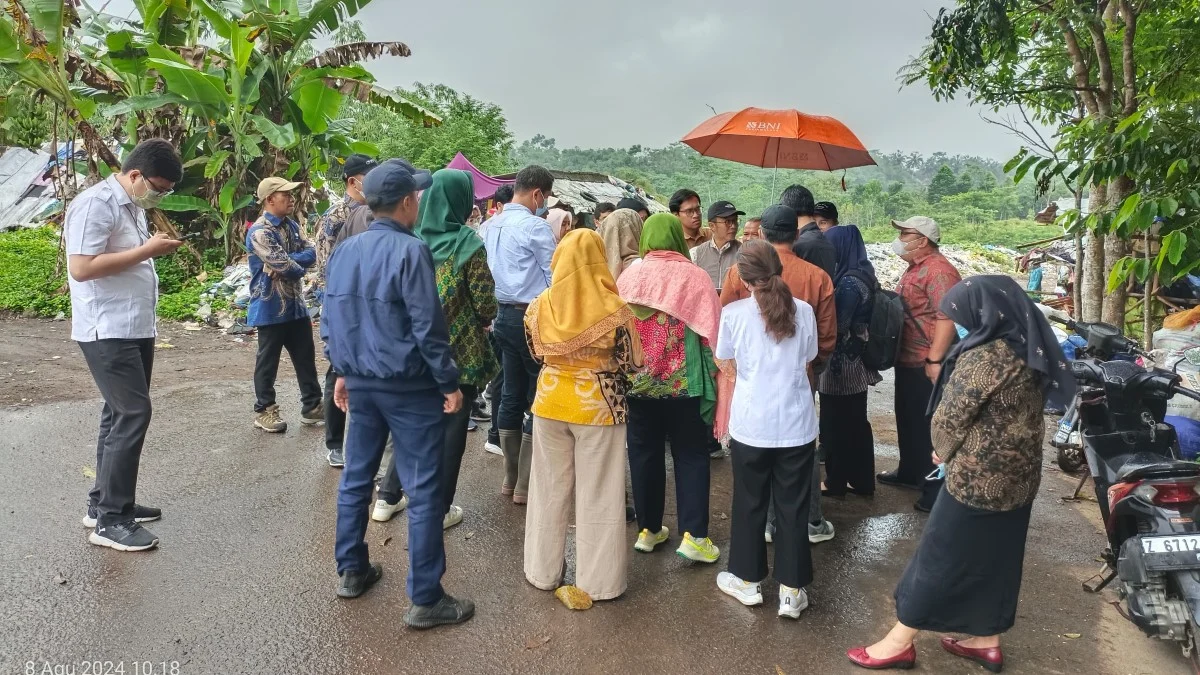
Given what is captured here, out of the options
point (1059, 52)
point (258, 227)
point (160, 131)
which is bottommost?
point (258, 227)

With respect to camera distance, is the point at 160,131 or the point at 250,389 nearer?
the point at 250,389

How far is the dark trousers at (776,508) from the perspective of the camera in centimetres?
328

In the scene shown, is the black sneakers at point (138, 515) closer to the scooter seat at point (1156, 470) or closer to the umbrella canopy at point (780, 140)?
the umbrella canopy at point (780, 140)

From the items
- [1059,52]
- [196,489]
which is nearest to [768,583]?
[196,489]

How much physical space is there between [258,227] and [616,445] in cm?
335

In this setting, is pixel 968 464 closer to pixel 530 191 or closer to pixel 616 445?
pixel 616 445

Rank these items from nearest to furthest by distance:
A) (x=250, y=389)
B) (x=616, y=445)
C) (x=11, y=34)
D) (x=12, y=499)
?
1. (x=616, y=445)
2. (x=12, y=499)
3. (x=250, y=389)
4. (x=11, y=34)

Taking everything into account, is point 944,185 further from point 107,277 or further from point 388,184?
point 107,277

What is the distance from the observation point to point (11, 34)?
28.4ft

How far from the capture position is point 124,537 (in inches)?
147

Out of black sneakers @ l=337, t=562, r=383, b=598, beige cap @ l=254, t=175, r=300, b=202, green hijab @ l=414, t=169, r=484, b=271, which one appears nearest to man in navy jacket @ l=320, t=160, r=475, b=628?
black sneakers @ l=337, t=562, r=383, b=598

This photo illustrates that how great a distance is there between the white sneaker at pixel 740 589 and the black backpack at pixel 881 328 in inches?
65.0

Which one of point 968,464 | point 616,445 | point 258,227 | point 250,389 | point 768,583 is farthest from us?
point 250,389

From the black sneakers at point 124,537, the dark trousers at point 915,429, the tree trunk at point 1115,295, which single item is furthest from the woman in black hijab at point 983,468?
the tree trunk at point 1115,295
